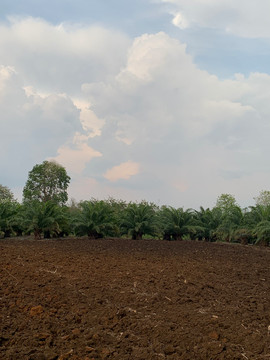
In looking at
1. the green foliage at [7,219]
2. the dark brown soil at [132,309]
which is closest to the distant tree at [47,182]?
the green foliage at [7,219]

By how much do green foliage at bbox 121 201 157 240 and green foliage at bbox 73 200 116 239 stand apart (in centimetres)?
60

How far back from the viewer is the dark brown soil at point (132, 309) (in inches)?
154

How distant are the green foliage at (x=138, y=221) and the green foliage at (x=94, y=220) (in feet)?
1.98

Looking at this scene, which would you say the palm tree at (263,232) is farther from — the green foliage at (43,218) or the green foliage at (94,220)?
the green foliage at (43,218)

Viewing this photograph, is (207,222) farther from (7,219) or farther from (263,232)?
(7,219)

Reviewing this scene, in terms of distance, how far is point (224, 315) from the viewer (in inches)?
201

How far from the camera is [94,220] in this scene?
1544 centimetres

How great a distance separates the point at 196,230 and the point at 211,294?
10.3 metres

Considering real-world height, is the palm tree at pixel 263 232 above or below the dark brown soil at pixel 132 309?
above

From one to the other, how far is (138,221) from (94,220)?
1.75 meters

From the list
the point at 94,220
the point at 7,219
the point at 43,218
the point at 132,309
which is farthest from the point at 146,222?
the point at 132,309

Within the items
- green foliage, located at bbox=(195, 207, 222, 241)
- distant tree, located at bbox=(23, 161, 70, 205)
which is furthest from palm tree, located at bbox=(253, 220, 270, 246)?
distant tree, located at bbox=(23, 161, 70, 205)

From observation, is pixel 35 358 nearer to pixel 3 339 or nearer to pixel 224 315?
pixel 3 339

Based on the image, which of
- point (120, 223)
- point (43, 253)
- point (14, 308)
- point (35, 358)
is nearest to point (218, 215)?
point (120, 223)
